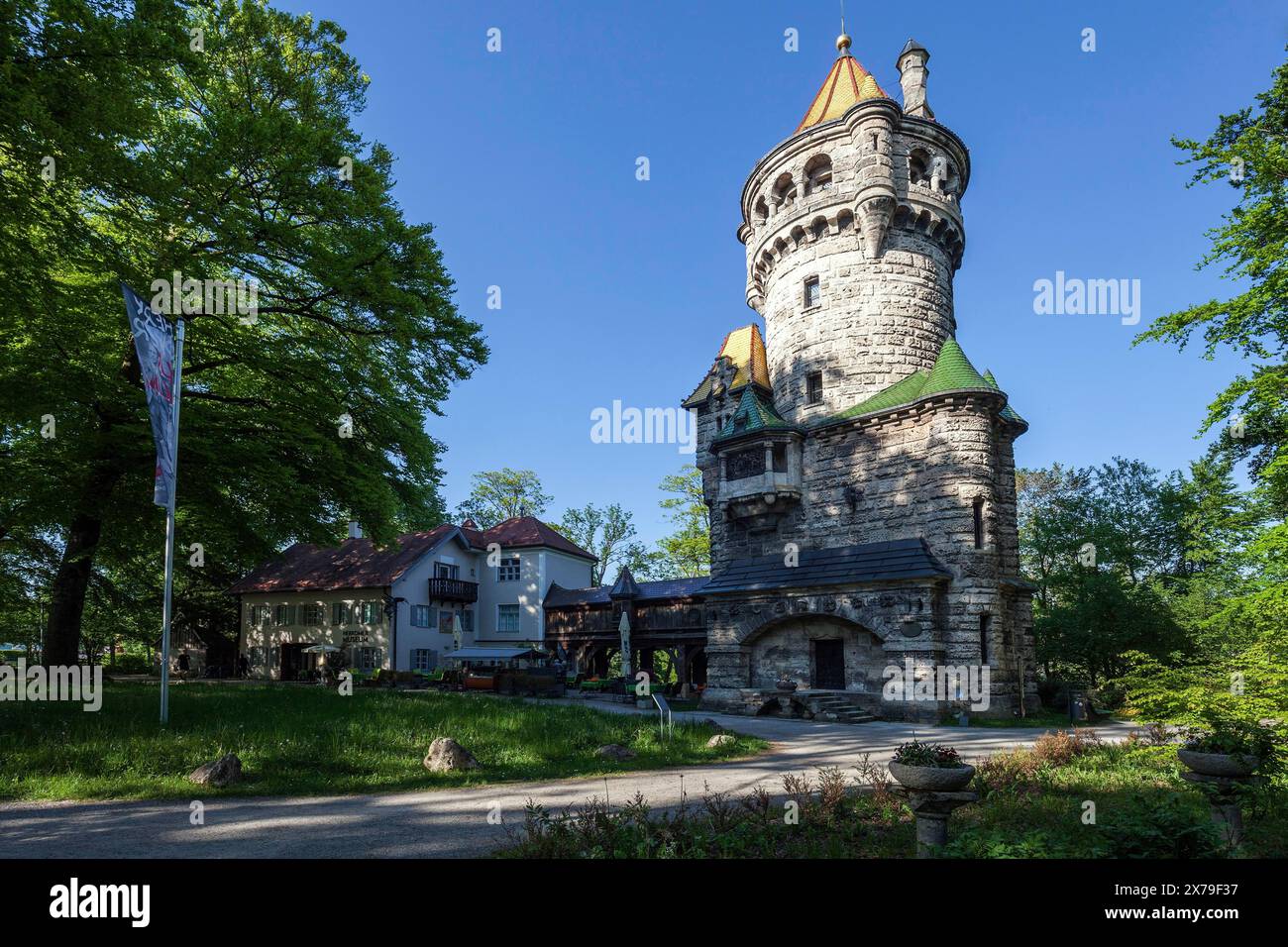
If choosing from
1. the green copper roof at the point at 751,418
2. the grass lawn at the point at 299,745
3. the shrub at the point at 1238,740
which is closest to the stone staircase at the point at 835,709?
the grass lawn at the point at 299,745

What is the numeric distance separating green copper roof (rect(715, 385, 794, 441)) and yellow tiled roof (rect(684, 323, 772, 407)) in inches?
60.0

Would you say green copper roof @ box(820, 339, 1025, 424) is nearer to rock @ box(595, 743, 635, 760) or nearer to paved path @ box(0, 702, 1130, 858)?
paved path @ box(0, 702, 1130, 858)

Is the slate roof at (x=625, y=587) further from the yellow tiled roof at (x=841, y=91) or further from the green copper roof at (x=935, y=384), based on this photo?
the yellow tiled roof at (x=841, y=91)

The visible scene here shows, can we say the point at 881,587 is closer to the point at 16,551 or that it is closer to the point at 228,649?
the point at 16,551

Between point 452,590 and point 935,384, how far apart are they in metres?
28.1

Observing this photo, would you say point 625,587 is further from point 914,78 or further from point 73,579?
point 914,78

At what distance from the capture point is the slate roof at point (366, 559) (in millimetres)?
35781

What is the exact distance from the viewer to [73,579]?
15.9 meters

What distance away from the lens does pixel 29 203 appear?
11602mm

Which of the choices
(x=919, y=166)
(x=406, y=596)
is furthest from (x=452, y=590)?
(x=919, y=166)

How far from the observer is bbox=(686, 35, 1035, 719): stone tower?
2069cm

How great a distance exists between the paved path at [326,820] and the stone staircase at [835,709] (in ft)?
29.3
